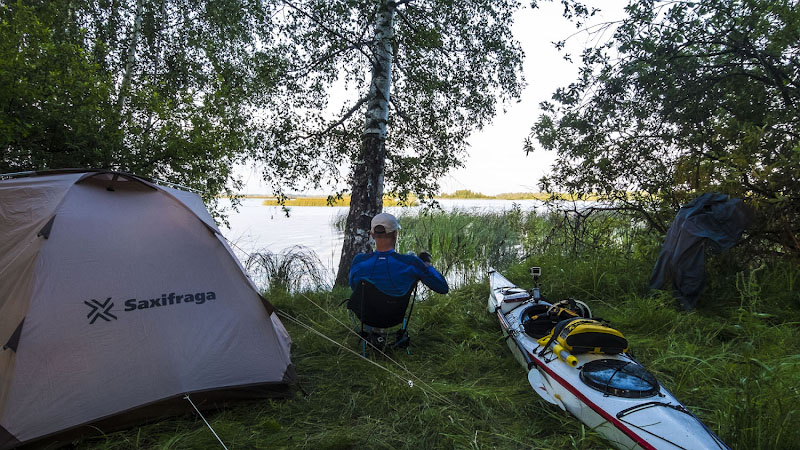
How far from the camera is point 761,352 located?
328cm

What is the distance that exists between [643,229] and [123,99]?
7.97 metres

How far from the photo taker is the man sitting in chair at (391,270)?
11.0 feet

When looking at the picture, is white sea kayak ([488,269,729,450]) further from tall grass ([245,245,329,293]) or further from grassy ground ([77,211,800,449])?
tall grass ([245,245,329,293])

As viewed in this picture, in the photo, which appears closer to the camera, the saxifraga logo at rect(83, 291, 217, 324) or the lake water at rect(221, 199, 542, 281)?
the saxifraga logo at rect(83, 291, 217, 324)

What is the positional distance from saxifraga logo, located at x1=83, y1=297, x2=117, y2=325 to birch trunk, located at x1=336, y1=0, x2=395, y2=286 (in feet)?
12.2

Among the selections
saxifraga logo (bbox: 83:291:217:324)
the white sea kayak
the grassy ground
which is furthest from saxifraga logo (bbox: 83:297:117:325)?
the white sea kayak

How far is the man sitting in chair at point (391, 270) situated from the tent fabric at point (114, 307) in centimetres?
85

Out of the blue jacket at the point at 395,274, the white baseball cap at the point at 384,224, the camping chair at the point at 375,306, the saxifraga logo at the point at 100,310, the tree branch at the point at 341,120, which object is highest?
the tree branch at the point at 341,120

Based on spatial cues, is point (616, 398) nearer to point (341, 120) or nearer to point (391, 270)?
point (391, 270)

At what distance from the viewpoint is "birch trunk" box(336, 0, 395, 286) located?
5969mm

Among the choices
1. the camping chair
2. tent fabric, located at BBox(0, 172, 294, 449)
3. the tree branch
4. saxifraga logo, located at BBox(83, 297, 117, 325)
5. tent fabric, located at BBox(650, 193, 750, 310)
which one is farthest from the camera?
the tree branch

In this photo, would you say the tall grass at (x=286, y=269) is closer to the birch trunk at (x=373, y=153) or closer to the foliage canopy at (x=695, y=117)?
the birch trunk at (x=373, y=153)

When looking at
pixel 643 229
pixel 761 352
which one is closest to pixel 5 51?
pixel 761 352

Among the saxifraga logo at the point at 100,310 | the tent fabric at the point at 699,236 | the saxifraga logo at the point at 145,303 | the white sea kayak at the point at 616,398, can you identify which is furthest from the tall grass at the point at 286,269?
the tent fabric at the point at 699,236
